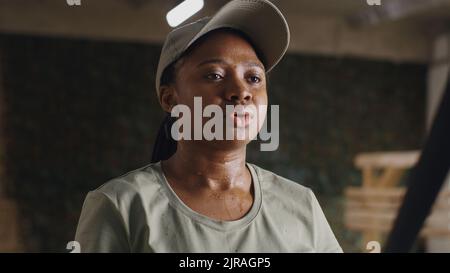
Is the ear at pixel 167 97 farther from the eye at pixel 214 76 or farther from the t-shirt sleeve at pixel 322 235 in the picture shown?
the t-shirt sleeve at pixel 322 235

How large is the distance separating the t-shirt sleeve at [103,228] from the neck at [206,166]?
2.7 inches

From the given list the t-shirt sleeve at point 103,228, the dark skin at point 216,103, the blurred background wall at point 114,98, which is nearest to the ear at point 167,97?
the dark skin at point 216,103

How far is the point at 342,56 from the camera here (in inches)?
154

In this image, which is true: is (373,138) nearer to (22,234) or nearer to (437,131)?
(22,234)

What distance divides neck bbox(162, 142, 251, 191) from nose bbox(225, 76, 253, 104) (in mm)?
45

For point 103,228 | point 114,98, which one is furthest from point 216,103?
point 114,98

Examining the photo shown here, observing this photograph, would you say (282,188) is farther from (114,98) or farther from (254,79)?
(114,98)

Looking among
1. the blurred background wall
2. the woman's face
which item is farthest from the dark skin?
the blurred background wall

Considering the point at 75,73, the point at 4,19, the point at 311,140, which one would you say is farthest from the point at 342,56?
the point at 4,19

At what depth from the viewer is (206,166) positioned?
0.54 metres

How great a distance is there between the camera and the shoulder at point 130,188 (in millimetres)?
487

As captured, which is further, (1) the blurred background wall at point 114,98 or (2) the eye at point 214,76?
(1) the blurred background wall at point 114,98

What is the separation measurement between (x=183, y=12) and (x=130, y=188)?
0.17m
